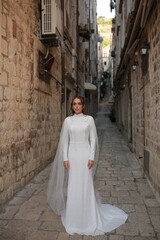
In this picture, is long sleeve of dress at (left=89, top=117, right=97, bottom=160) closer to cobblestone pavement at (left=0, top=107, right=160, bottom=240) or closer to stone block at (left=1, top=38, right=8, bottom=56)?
cobblestone pavement at (left=0, top=107, right=160, bottom=240)

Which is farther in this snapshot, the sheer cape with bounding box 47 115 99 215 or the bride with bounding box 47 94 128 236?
the sheer cape with bounding box 47 115 99 215

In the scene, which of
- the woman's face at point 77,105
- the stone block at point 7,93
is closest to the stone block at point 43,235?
the woman's face at point 77,105

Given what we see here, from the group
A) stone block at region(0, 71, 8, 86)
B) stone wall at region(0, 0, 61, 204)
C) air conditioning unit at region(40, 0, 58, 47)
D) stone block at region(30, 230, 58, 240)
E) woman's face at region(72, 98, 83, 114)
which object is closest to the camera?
stone block at region(30, 230, 58, 240)

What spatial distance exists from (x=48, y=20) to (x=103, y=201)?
A: 4.81m

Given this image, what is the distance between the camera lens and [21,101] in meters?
4.98

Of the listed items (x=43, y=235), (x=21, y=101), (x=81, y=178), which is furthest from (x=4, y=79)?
(x=43, y=235)

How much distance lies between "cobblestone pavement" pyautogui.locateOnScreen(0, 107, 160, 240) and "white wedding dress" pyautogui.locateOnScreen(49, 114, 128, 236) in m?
0.19

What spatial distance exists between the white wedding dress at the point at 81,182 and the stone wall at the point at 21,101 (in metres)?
1.33

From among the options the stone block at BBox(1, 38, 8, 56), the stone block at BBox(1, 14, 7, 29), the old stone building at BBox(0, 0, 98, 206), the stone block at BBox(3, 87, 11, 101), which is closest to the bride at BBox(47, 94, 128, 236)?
the old stone building at BBox(0, 0, 98, 206)

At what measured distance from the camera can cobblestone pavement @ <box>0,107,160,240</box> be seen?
2.99m

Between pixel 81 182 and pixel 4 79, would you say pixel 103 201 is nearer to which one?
pixel 81 182

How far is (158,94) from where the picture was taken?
419 cm

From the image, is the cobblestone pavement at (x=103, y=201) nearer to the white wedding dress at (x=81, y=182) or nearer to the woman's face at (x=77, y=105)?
the white wedding dress at (x=81, y=182)

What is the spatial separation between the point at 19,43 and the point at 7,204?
310 centimetres
